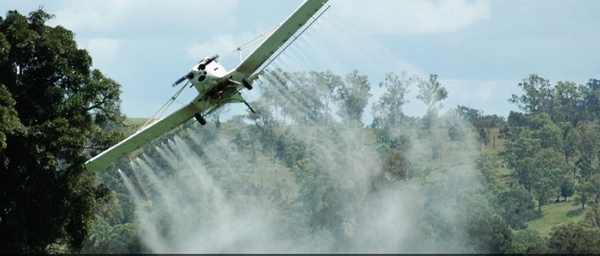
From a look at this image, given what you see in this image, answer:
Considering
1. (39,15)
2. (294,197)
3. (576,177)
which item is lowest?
(576,177)

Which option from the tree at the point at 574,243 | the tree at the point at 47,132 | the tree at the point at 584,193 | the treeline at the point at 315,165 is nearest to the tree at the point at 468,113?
the treeline at the point at 315,165

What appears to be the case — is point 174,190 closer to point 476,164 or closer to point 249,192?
point 249,192

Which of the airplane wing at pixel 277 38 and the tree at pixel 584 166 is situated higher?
the airplane wing at pixel 277 38

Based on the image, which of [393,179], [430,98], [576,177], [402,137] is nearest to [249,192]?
[393,179]

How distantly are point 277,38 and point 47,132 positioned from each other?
10.0 meters

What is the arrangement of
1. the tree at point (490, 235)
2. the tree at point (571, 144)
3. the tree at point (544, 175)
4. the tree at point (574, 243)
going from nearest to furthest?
the tree at point (490, 235) < the tree at point (574, 243) < the tree at point (544, 175) < the tree at point (571, 144)

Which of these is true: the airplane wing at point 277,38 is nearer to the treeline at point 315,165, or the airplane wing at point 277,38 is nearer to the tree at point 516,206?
the treeline at point 315,165

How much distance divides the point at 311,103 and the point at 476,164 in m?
44.6

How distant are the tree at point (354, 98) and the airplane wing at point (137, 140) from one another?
26.2m

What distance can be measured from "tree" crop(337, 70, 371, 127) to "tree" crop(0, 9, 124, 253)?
82.9ft

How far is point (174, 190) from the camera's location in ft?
231

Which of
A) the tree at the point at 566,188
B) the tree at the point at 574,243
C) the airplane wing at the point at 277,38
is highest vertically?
the airplane wing at the point at 277,38

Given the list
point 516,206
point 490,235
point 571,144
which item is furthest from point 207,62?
point 571,144

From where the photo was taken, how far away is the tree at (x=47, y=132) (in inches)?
1832
